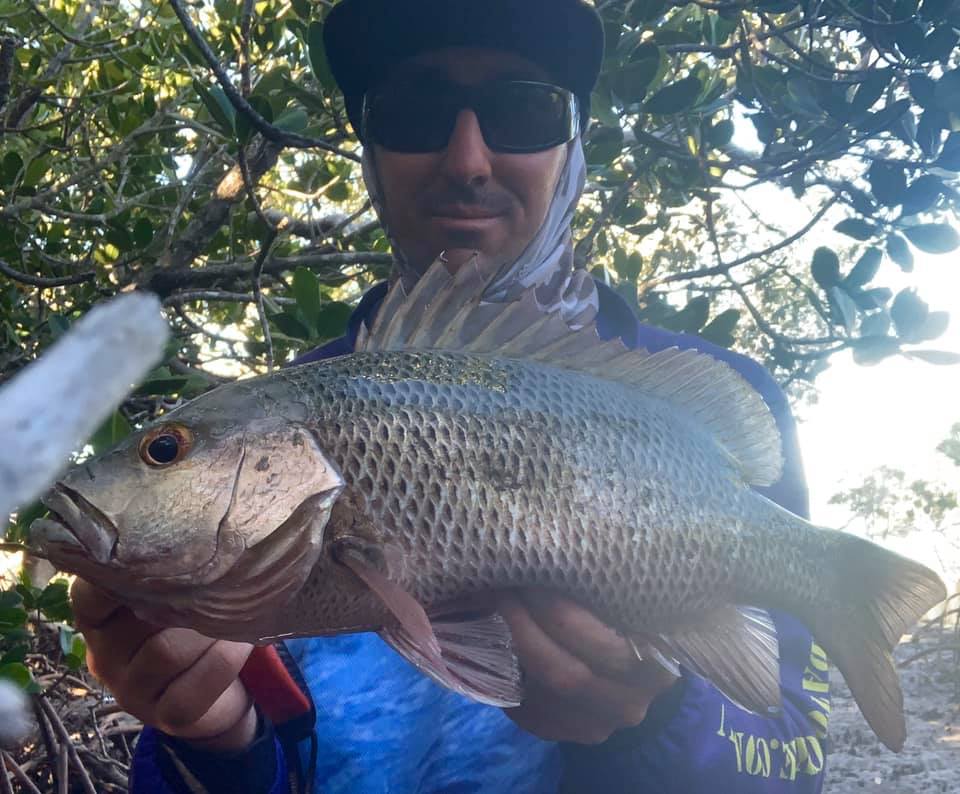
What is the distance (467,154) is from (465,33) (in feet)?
0.75

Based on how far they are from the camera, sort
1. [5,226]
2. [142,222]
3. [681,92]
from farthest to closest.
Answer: [5,226]
[142,222]
[681,92]

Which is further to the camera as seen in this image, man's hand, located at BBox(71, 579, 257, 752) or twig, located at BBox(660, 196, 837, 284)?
twig, located at BBox(660, 196, 837, 284)

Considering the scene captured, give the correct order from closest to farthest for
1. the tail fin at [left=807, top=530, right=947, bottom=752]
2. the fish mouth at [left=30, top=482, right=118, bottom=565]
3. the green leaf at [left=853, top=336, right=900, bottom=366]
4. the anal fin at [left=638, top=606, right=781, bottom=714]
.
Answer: the fish mouth at [left=30, top=482, right=118, bottom=565] < the anal fin at [left=638, top=606, right=781, bottom=714] < the tail fin at [left=807, top=530, right=947, bottom=752] < the green leaf at [left=853, top=336, right=900, bottom=366]

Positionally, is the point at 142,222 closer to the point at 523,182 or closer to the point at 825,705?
the point at 523,182

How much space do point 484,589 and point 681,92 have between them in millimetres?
1498

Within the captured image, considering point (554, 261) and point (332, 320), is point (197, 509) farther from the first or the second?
point (332, 320)

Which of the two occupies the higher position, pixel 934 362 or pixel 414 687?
pixel 934 362

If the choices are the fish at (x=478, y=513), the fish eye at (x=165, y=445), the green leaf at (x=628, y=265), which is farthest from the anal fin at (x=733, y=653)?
the green leaf at (x=628, y=265)

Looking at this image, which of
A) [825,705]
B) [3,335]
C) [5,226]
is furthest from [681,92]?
[3,335]

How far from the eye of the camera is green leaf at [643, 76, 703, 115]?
1.94m

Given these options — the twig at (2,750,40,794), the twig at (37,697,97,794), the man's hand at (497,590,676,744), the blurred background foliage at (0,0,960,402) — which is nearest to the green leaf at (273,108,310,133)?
the blurred background foliage at (0,0,960,402)

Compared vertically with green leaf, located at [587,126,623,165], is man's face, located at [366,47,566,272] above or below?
below

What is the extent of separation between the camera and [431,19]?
142 cm

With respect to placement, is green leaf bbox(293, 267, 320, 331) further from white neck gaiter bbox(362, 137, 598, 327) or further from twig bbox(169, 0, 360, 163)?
twig bbox(169, 0, 360, 163)
